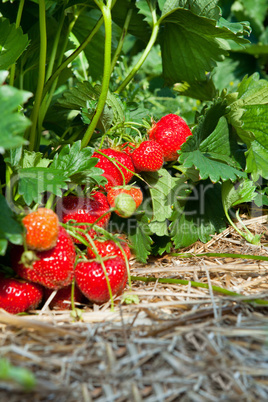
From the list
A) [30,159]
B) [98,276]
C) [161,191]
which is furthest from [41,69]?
[98,276]

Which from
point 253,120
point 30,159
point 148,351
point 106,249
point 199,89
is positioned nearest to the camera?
point 148,351

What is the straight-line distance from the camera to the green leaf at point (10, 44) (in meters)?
1.07

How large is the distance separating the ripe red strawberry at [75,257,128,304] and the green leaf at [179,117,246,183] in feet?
1.17

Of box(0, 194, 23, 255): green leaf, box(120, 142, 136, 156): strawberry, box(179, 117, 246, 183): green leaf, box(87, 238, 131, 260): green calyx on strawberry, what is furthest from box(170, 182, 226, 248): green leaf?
box(0, 194, 23, 255): green leaf

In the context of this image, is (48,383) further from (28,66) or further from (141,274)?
(28,66)

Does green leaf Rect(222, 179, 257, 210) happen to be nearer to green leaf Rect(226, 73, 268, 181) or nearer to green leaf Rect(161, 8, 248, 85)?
green leaf Rect(226, 73, 268, 181)

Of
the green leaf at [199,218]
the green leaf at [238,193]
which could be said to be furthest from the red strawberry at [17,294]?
the green leaf at [238,193]

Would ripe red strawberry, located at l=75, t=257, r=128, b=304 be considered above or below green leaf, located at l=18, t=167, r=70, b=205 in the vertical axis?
below

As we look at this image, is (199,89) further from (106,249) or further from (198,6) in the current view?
(106,249)

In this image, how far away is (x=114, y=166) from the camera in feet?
3.69

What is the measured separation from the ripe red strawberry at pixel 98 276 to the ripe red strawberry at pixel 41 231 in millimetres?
84

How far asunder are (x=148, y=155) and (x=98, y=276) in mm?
398

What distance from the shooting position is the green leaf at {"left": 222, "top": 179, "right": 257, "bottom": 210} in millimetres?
1231

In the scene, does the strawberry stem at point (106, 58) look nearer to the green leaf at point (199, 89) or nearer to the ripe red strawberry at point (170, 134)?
the ripe red strawberry at point (170, 134)
